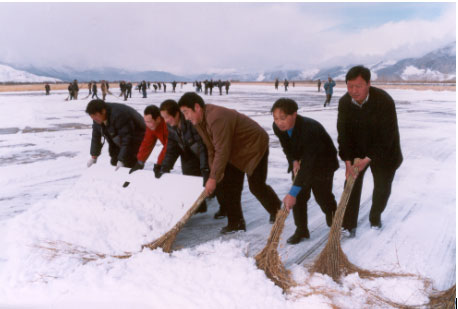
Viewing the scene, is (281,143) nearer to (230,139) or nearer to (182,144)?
(230,139)

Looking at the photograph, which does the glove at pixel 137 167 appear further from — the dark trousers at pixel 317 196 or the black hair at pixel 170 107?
the dark trousers at pixel 317 196

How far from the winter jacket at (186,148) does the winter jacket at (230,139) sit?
14 cm

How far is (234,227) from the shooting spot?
2732mm

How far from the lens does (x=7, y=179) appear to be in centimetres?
361

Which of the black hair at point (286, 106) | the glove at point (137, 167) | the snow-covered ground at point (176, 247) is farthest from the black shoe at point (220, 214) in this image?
the black hair at point (286, 106)

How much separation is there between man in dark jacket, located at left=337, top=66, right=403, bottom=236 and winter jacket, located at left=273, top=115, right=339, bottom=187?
0.64 feet

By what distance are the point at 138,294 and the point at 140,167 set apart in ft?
3.88

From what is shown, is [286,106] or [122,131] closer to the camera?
[286,106]

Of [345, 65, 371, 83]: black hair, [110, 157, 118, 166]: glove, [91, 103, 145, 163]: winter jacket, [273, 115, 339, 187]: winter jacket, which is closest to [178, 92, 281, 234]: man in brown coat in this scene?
[273, 115, 339, 187]: winter jacket

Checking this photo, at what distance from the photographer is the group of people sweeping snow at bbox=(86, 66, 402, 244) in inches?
85.0

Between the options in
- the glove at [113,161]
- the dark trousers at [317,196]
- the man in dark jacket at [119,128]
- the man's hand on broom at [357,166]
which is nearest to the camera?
the man's hand on broom at [357,166]

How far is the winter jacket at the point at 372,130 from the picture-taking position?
7.32 feet

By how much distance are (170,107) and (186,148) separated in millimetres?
519

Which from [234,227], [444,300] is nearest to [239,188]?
[234,227]
